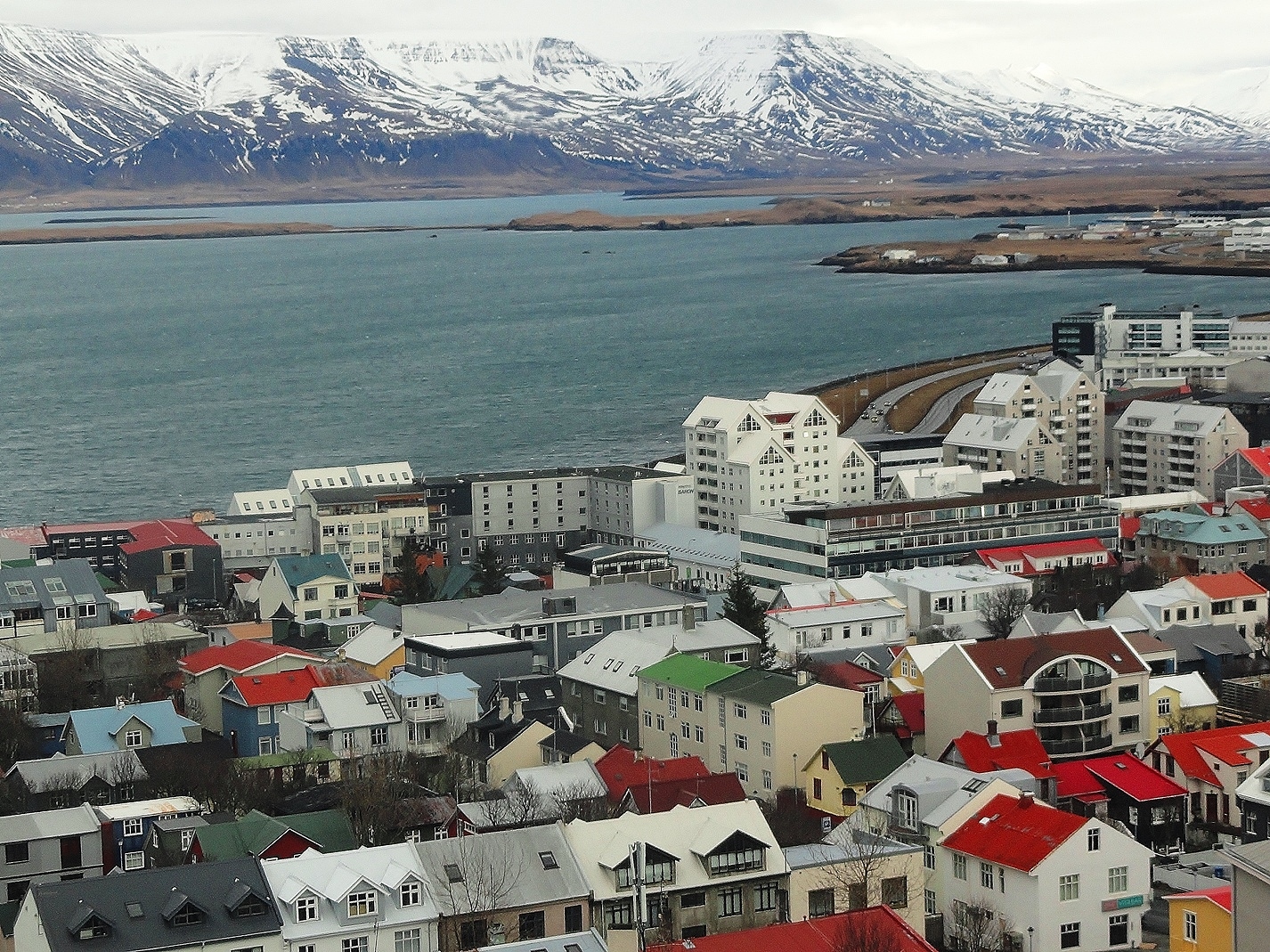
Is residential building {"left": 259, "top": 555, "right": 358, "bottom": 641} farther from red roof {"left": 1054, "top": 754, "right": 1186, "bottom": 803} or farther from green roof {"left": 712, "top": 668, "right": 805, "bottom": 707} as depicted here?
red roof {"left": 1054, "top": 754, "right": 1186, "bottom": 803}

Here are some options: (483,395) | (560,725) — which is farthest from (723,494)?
(483,395)

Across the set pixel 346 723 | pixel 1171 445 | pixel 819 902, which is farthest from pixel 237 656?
pixel 1171 445

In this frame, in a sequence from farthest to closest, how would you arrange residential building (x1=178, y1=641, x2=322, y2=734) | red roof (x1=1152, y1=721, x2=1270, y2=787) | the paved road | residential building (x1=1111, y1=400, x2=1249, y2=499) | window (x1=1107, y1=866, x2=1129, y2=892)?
the paved road < residential building (x1=1111, y1=400, x2=1249, y2=499) < residential building (x1=178, y1=641, x2=322, y2=734) < red roof (x1=1152, y1=721, x2=1270, y2=787) < window (x1=1107, y1=866, x2=1129, y2=892)

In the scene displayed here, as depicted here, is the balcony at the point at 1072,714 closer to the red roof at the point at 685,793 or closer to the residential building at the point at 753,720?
the residential building at the point at 753,720

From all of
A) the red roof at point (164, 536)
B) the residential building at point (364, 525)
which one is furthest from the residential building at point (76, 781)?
the residential building at point (364, 525)

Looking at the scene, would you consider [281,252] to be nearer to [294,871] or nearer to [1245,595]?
[1245,595]

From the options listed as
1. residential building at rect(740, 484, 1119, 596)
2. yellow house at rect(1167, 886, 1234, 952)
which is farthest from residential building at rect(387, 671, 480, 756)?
residential building at rect(740, 484, 1119, 596)
